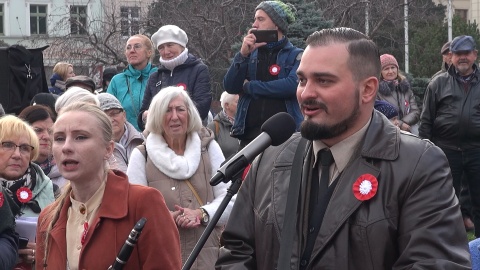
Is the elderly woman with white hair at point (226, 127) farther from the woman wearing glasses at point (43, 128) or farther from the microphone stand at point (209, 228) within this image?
the microphone stand at point (209, 228)

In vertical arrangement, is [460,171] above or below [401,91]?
below

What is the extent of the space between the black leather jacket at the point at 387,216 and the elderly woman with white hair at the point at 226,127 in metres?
6.80

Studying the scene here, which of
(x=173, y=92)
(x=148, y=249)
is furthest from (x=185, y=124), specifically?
(x=148, y=249)

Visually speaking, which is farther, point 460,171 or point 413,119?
point 413,119

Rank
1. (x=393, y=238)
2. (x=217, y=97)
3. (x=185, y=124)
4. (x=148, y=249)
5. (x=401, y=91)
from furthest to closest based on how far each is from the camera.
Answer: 1. (x=217, y=97)
2. (x=401, y=91)
3. (x=185, y=124)
4. (x=148, y=249)
5. (x=393, y=238)

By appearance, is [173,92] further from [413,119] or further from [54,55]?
[54,55]

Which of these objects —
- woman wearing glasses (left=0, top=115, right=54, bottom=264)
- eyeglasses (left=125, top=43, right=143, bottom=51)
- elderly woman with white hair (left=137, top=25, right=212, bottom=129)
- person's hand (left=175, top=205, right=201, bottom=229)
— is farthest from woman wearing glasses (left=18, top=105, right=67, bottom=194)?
eyeglasses (left=125, top=43, right=143, bottom=51)

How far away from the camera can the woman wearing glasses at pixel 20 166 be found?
22.6 ft

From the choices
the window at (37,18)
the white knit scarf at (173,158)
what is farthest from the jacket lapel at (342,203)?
the window at (37,18)

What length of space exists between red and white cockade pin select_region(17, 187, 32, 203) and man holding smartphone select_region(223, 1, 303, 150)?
8.99 feet

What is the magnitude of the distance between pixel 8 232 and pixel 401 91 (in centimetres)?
844

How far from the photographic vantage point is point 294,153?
417cm

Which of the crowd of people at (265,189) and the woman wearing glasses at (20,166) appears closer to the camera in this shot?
the crowd of people at (265,189)

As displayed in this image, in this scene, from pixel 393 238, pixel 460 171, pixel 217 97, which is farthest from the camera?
pixel 217 97
